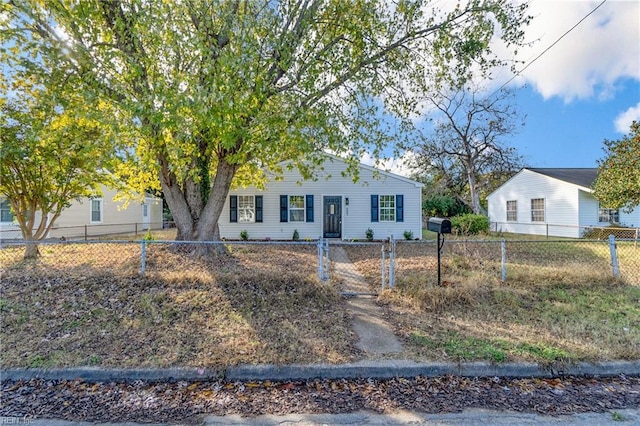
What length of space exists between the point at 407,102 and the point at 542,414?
7239mm

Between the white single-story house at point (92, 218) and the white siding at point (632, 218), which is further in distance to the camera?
the white siding at point (632, 218)

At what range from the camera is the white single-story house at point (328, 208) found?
46.9 ft

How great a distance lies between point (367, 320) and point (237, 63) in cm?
471

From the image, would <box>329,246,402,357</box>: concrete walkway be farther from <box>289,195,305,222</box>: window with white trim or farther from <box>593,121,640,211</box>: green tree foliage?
<box>593,121,640,211</box>: green tree foliage

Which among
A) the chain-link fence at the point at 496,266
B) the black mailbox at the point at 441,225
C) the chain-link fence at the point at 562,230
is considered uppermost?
the black mailbox at the point at 441,225

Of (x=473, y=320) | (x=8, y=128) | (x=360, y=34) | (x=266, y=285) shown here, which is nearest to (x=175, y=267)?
(x=266, y=285)

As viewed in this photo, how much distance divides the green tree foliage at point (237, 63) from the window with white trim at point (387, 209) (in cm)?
653

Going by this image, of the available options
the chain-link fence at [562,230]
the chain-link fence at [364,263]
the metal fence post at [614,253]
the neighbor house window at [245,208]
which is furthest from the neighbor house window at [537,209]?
the neighbor house window at [245,208]

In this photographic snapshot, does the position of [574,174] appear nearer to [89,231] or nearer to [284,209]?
[284,209]

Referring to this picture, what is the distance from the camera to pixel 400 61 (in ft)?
25.1

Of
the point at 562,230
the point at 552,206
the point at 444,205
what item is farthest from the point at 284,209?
the point at 444,205

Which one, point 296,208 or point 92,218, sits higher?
point 296,208

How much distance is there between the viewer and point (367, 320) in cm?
452

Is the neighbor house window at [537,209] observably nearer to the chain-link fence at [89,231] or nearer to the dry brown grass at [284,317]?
the dry brown grass at [284,317]
